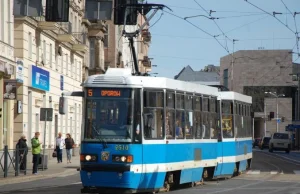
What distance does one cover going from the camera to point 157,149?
71.4ft

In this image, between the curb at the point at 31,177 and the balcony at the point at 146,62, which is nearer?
the curb at the point at 31,177

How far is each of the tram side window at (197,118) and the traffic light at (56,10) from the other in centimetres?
681

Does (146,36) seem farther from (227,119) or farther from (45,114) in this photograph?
(227,119)

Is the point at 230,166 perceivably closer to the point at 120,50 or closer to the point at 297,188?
the point at 297,188

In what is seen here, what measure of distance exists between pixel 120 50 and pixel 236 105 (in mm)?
54504

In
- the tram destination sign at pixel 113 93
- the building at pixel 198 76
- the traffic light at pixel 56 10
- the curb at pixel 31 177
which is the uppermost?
the building at pixel 198 76

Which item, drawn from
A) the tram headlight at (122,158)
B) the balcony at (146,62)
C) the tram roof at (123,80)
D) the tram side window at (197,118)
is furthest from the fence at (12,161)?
the balcony at (146,62)

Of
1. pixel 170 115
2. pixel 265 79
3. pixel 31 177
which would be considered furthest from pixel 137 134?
pixel 265 79

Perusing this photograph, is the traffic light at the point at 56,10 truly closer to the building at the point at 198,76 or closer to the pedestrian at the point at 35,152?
the pedestrian at the point at 35,152

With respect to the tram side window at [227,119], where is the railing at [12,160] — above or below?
below

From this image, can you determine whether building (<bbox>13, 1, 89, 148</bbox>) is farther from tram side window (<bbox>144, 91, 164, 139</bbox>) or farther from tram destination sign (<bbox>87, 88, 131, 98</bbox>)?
tram destination sign (<bbox>87, 88, 131, 98</bbox>)

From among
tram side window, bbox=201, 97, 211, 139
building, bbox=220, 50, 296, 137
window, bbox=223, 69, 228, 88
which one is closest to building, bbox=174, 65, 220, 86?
window, bbox=223, 69, 228, 88

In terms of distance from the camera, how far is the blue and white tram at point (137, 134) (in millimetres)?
20578

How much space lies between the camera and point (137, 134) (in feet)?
68.4
